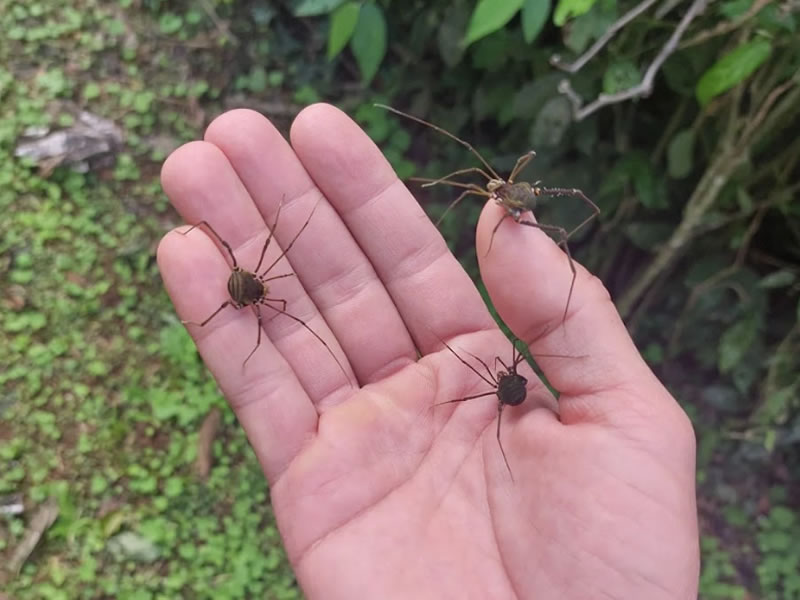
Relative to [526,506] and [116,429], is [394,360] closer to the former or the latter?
[526,506]

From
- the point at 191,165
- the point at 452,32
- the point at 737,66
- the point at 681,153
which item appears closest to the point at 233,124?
the point at 191,165

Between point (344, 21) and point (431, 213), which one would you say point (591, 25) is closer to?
point (344, 21)

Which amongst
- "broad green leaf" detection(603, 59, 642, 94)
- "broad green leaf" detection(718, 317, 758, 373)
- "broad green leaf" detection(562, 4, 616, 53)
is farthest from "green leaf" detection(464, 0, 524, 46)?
"broad green leaf" detection(718, 317, 758, 373)

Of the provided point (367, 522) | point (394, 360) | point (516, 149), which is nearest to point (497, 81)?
point (516, 149)

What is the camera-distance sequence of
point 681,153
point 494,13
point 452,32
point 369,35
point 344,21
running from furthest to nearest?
point 452,32 < point 681,153 < point 369,35 < point 344,21 < point 494,13

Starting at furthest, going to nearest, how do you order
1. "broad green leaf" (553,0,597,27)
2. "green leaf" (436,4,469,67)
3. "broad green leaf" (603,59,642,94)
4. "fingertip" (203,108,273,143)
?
"green leaf" (436,4,469,67)
"broad green leaf" (603,59,642,94)
"fingertip" (203,108,273,143)
"broad green leaf" (553,0,597,27)

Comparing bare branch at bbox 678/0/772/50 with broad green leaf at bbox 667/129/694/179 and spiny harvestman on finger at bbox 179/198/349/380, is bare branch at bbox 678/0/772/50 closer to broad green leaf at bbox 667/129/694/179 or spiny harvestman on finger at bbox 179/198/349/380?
broad green leaf at bbox 667/129/694/179
